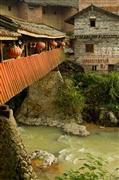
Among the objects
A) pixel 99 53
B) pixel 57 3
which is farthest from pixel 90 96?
pixel 57 3

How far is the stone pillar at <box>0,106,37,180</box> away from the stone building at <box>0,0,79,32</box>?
26.4 m

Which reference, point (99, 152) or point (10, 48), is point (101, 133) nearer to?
point (99, 152)

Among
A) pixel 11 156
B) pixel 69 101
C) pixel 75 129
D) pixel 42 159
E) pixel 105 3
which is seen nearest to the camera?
pixel 11 156

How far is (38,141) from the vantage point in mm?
21016

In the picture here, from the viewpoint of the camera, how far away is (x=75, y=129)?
22297 millimetres

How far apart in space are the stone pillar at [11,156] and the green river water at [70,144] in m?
5.42

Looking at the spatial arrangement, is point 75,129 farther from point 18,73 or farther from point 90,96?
point 18,73

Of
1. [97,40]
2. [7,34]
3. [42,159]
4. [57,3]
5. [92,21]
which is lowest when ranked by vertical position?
[42,159]

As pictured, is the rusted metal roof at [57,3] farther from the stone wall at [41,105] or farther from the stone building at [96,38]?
the stone wall at [41,105]

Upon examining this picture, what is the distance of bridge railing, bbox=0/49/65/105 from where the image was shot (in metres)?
11.3

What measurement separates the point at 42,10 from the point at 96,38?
35.3 feet

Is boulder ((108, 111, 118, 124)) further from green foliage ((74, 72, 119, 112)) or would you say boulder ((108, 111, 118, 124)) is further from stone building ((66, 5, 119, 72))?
stone building ((66, 5, 119, 72))

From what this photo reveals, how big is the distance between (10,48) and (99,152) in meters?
9.28

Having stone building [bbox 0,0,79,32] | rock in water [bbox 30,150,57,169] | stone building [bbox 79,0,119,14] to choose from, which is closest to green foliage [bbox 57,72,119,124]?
rock in water [bbox 30,150,57,169]
